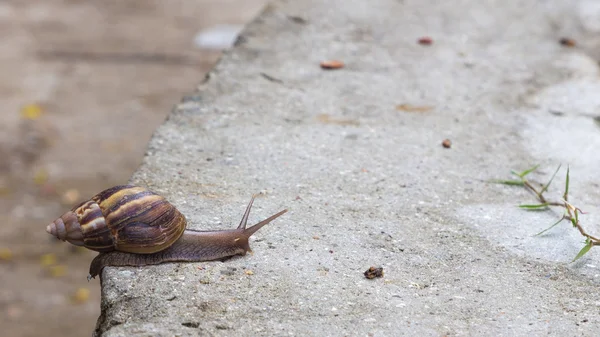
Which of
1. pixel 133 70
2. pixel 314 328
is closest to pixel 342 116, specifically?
pixel 314 328

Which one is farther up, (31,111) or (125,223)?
(125,223)

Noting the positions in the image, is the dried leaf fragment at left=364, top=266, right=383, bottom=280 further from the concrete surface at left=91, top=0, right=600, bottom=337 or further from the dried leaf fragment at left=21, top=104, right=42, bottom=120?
the dried leaf fragment at left=21, top=104, right=42, bottom=120

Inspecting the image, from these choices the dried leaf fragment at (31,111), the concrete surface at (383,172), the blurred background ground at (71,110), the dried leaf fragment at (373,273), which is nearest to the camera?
the concrete surface at (383,172)

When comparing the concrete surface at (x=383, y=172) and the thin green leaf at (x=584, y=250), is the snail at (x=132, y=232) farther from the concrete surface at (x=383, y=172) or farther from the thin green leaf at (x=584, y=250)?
the thin green leaf at (x=584, y=250)

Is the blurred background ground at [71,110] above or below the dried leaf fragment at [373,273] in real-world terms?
below

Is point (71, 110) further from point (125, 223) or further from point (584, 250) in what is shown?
point (584, 250)

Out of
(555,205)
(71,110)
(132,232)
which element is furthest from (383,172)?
(71,110)

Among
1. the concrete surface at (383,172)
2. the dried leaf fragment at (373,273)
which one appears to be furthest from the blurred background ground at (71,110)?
the dried leaf fragment at (373,273)
